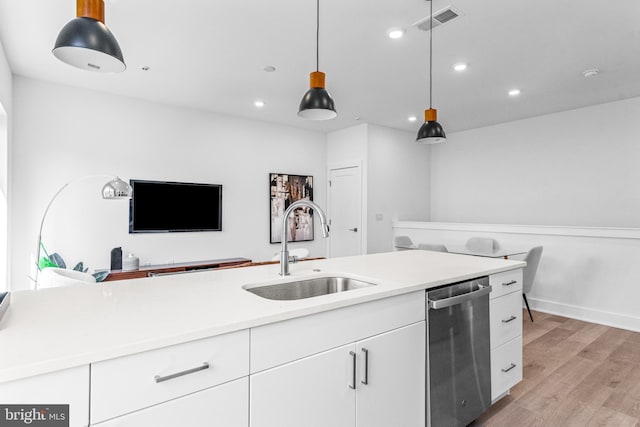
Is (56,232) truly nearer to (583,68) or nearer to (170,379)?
(170,379)

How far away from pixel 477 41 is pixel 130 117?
3.96 metres

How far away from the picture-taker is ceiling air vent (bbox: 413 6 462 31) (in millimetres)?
2414

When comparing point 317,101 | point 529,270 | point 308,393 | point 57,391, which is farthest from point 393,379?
point 529,270

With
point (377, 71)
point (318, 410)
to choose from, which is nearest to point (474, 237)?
point (377, 71)

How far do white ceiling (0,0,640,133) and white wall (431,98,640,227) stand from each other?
15.6 inches

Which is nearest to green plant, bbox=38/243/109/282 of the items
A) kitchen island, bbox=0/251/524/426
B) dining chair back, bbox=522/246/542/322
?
kitchen island, bbox=0/251/524/426

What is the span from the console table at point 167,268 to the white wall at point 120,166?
153 millimetres

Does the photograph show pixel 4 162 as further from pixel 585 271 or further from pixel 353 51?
pixel 585 271

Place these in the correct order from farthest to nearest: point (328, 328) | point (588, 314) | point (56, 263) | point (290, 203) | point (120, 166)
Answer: point (290, 203) → point (120, 166) → point (588, 314) → point (56, 263) → point (328, 328)

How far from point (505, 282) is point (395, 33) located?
2.03 meters

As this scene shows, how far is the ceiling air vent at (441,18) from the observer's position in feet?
7.92

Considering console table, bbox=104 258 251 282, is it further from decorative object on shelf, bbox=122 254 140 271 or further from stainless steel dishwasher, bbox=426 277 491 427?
stainless steel dishwasher, bbox=426 277 491 427

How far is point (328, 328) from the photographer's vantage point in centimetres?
131

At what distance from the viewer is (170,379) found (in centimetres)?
97
